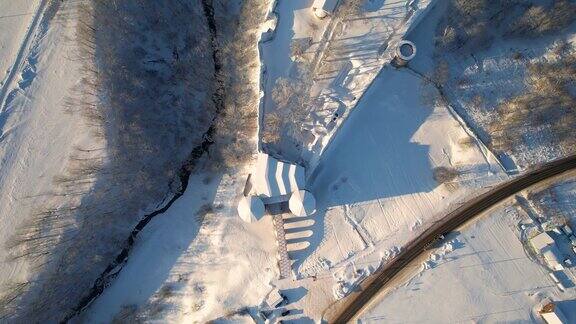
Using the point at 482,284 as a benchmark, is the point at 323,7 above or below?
above

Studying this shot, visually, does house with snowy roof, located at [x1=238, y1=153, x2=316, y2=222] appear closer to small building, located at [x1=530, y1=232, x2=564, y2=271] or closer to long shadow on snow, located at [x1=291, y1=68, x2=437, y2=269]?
long shadow on snow, located at [x1=291, y1=68, x2=437, y2=269]

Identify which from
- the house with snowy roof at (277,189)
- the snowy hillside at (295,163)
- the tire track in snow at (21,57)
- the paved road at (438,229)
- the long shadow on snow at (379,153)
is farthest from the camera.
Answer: the long shadow on snow at (379,153)

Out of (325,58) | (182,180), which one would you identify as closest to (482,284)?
(325,58)

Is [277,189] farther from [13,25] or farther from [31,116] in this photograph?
[13,25]

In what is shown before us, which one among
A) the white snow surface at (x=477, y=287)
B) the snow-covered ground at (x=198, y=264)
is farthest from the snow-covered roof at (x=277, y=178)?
the white snow surface at (x=477, y=287)

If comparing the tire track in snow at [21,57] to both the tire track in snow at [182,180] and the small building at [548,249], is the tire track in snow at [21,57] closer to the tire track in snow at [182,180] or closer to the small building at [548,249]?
the tire track in snow at [182,180]

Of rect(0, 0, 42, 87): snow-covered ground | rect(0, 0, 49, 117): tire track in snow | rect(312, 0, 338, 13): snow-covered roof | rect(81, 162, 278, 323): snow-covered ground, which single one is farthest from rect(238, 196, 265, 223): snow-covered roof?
rect(0, 0, 42, 87): snow-covered ground
